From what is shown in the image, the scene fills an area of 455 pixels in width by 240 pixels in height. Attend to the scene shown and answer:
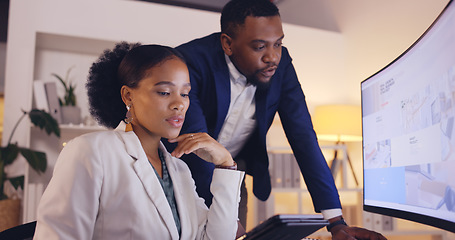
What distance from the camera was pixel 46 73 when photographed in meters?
3.46

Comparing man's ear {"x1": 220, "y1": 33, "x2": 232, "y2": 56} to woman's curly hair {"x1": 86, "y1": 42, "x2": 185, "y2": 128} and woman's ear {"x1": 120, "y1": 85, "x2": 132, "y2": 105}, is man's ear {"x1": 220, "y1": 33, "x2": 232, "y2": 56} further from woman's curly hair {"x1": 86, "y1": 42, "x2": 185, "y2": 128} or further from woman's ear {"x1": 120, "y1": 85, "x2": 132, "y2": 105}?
woman's ear {"x1": 120, "y1": 85, "x2": 132, "y2": 105}

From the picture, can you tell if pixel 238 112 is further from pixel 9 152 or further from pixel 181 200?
pixel 9 152

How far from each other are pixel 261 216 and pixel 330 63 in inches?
67.9

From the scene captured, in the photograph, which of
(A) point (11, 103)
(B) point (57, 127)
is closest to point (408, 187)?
(B) point (57, 127)

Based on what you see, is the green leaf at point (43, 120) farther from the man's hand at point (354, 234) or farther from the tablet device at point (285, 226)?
the tablet device at point (285, 226)

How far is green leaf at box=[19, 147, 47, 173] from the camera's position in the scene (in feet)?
9.24

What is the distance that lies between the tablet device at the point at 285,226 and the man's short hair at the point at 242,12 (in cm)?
86

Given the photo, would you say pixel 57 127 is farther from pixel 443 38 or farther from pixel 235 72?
pixel 443 38

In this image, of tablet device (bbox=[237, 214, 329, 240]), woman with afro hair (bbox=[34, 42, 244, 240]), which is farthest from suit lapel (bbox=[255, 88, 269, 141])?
tablet device (bbox=[237, 214, 329, 240])

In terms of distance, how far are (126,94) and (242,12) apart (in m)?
0.57

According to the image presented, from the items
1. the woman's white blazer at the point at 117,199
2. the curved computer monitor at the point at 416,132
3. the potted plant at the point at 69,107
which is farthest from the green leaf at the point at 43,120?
the curved computer monitor at the point at 416,132

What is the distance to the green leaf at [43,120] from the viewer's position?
2838 mm

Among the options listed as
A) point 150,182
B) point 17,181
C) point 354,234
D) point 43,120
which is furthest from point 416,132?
point 17,181

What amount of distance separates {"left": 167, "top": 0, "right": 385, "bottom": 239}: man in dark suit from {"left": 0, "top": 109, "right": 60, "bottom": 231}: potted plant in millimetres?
1733
